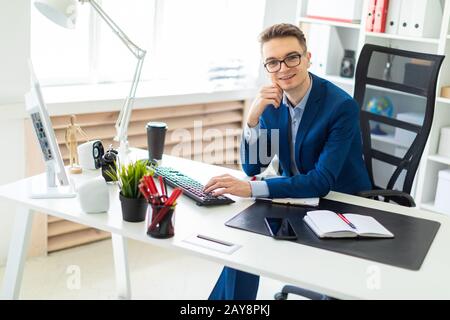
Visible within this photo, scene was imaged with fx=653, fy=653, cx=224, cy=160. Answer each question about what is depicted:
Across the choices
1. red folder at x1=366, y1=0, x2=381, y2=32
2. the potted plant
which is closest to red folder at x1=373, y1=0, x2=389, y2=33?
red folder at x1=366, y1=0, x2=381, y2=32

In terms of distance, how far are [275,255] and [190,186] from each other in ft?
1.81

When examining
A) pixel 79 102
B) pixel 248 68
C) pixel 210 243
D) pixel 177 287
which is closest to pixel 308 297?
pixel 177 287

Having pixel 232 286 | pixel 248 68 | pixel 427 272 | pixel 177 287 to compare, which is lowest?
pixel 177 287

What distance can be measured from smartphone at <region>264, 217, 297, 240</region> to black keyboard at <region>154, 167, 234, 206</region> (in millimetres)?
201

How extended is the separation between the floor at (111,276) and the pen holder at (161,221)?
1.20 metres

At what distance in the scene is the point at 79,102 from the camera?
129 inches

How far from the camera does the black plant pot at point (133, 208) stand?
196cm

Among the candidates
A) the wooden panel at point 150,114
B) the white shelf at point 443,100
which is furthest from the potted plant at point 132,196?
the white shelf at point 443,100

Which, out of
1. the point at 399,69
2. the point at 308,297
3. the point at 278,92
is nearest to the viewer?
the point at 278,92

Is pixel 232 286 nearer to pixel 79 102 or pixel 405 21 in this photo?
pixel 79 102

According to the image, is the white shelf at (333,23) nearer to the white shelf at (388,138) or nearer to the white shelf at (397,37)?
the white shelf at (397,37)

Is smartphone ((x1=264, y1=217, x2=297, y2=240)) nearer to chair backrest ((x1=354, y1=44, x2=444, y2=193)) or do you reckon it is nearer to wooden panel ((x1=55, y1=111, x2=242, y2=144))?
chair backrest ((x1=354, y1=44, x2=444, y2=193))

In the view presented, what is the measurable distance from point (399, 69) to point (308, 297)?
1.66 meters
